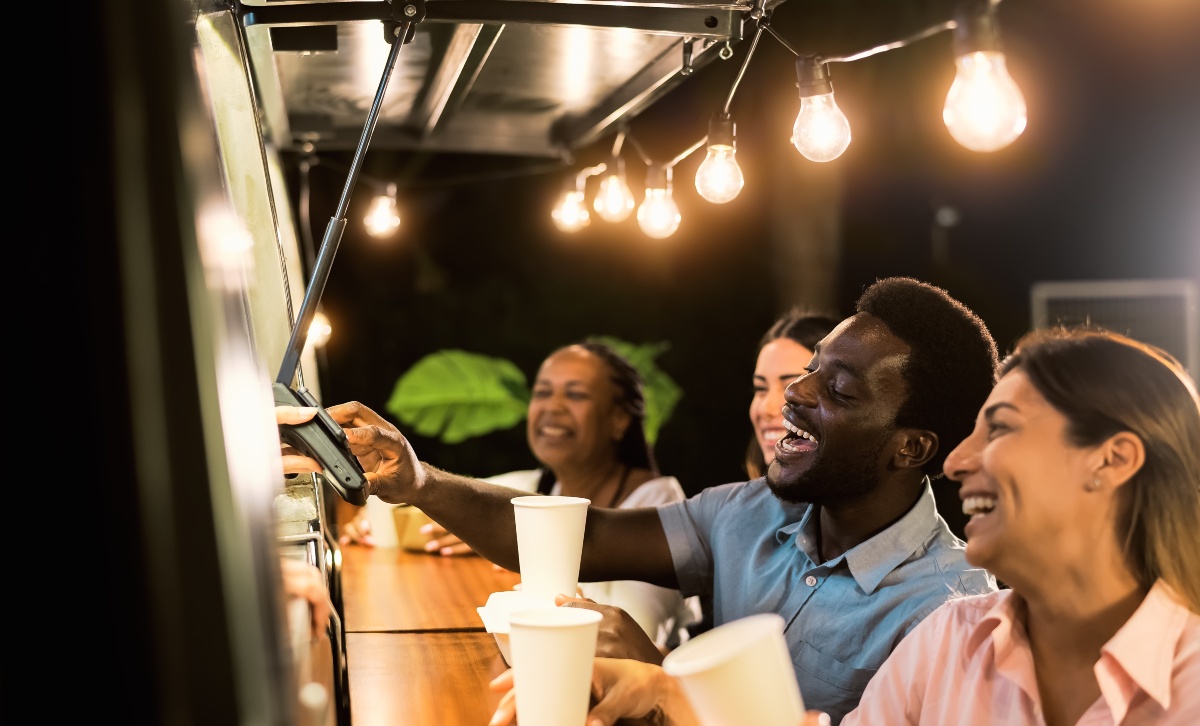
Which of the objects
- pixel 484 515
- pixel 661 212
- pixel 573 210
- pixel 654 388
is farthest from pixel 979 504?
pixel 654 388

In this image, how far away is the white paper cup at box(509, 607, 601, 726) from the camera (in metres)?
1.32

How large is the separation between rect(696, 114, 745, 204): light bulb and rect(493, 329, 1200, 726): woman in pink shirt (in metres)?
1.11

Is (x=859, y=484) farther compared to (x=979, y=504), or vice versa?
(x=859, y=484)

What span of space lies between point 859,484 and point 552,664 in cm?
106

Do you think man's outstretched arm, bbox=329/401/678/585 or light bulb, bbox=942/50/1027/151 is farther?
man's outstretched arm, bbox=329/401/678/585

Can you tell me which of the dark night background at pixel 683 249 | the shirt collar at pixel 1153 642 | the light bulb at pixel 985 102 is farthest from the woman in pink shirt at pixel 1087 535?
the dark night background at pixel 683 249

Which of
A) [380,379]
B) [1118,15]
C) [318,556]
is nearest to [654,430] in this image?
[380,379]

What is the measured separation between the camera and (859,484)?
87.7 inches

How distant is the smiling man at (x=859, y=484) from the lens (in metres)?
2.12

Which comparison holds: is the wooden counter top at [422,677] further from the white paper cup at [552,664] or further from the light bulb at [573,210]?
the light bulb at [573,210]

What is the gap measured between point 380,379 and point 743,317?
2.10 metres

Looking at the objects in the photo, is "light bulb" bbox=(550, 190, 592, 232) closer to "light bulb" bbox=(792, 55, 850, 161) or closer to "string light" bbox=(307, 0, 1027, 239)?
"string light" bbox=(307, 0, 1027, 239)

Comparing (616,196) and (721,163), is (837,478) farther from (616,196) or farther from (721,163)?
(616,196)

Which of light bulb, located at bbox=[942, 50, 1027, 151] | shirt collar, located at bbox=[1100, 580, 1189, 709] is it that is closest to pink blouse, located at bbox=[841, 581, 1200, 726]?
shirt collar, located at bbox=[1100, 580, 1189, 709]
